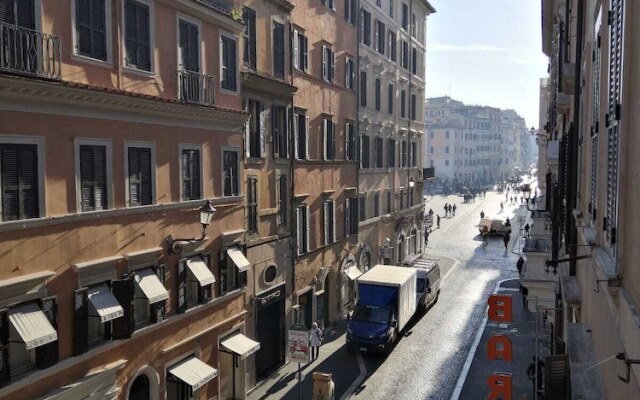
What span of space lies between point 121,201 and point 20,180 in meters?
2.92

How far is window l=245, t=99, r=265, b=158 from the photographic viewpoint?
20828 mm

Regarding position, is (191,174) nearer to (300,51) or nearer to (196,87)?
(196,87)

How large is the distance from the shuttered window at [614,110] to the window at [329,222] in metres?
20.7

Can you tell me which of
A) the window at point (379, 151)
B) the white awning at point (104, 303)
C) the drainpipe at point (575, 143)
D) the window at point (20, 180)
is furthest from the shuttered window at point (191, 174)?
the window at point (379, 151)

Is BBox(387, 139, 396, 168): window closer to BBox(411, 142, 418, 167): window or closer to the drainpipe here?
BBox(411, 142, 418, 167): window

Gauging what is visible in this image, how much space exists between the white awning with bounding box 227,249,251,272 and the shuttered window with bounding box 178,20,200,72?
19.6ft

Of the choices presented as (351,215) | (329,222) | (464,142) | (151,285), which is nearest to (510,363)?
(329,222)

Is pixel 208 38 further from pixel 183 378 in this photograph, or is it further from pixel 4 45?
pixel 183 378

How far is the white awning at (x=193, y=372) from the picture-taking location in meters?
16.1

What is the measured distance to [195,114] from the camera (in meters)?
16.9

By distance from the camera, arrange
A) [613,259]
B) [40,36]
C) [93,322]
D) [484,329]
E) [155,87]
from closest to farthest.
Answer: [613,259], [40,36], [93,322], [155,87], [484,329]

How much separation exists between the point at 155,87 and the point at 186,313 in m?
6.52

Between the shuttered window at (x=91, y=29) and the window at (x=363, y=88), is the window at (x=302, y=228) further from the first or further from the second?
the shuttered window at (x=91, y=29)

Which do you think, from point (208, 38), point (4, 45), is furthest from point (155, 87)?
point (4, 45)
